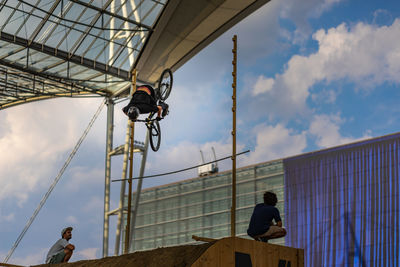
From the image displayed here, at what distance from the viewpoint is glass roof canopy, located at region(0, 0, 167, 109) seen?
1059 inches

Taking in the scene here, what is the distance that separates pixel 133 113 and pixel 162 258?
19.7 feet

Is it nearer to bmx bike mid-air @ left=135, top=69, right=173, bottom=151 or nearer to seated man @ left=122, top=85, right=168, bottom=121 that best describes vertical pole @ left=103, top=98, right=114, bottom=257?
bmx bike mid-air @ left=135, top=69, right=173, bottom=151

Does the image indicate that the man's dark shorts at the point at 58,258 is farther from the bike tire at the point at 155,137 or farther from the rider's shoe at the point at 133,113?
the bike tire at the point at 155,137

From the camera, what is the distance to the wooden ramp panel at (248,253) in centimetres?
798

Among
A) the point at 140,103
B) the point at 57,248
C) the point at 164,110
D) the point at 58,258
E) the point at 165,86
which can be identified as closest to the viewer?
the point at 58,258

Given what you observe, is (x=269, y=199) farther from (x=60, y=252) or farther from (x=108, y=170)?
(x=108, y=170)

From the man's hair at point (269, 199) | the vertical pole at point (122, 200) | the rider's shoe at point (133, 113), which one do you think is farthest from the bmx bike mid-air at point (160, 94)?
the vertical pole at point (122, 200)

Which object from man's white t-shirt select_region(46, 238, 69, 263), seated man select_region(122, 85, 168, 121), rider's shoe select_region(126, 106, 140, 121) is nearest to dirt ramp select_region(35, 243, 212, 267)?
man's white t-shirt select_region(46, 238, 69, 263)

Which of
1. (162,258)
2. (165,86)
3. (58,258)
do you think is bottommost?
(162,258)

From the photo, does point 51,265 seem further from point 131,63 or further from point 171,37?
point 131,63

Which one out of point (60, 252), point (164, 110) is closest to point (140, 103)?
point (164, 110)

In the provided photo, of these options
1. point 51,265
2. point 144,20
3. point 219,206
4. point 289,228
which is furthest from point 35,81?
point 219,206

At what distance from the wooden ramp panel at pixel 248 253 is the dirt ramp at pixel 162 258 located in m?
0.11

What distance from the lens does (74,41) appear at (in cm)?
2920
